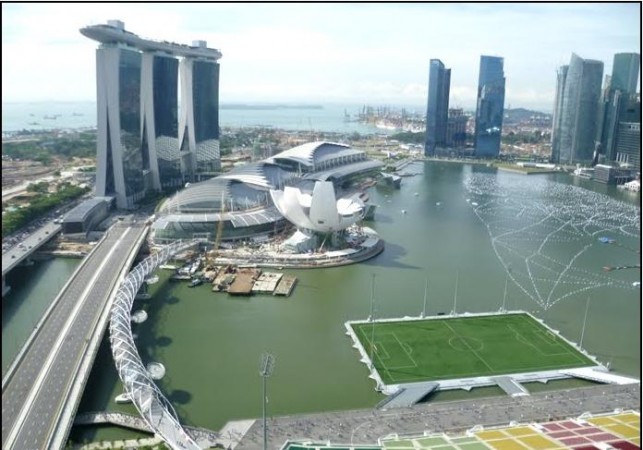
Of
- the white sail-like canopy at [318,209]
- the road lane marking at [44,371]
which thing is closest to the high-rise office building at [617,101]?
the white sail-like canopy at [318,209]

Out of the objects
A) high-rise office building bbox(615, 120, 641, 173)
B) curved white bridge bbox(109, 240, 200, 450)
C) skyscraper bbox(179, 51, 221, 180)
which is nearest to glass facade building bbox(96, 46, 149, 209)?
skyscraper bbox(179, 51, 221, 180)

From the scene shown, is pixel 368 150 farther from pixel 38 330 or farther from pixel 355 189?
pixel 38 330

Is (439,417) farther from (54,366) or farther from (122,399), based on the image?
(54,366)

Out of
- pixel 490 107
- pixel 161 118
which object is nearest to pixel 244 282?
pixel 161 118

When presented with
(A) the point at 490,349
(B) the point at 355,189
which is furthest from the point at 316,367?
(B) the point at 355,189

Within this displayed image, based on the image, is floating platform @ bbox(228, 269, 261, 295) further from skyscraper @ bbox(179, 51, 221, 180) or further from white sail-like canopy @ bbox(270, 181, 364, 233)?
skyscraper @ bbox(179, 51, 221, 180)

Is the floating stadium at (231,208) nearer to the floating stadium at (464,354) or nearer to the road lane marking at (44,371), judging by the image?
the road lane marking at (44,371)
